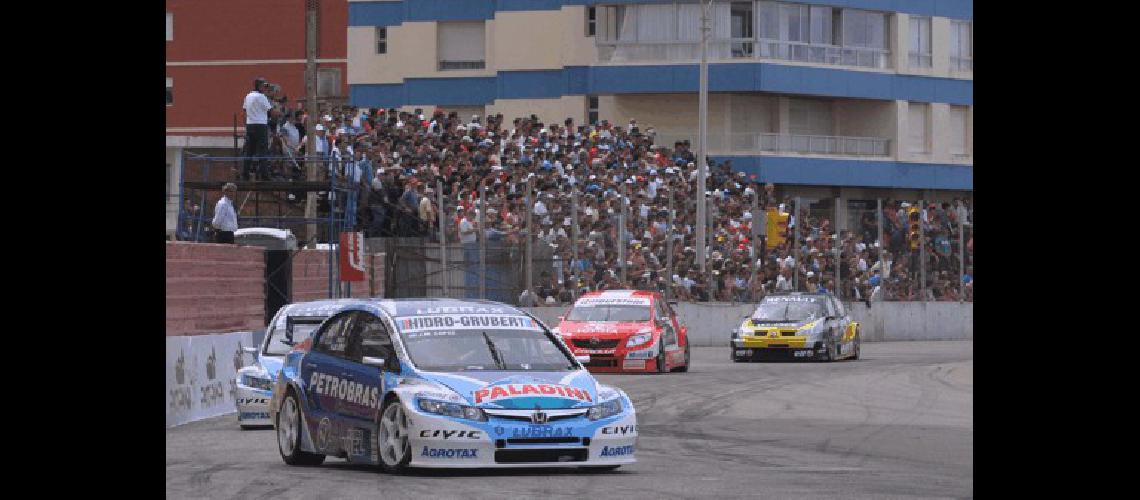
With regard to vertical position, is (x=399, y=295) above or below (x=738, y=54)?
below

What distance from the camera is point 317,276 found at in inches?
1374

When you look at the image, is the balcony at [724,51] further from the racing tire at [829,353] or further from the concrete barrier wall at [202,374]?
the concrete barrier wall at [202,374]

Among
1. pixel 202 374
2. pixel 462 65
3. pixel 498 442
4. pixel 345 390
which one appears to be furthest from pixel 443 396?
pixel 462 65

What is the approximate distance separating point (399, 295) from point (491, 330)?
22.6 m

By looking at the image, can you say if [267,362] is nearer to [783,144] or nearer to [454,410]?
[454,410]

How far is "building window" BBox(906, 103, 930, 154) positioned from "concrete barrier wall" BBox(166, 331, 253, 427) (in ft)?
154

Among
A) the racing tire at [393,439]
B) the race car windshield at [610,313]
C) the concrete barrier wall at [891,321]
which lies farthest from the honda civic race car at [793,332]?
the racing tire at [393,439]

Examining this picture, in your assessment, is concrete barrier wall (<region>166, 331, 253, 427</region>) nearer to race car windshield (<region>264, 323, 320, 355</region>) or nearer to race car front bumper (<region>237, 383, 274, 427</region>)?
race car front bumper (<region>237, 383, 274, 427</region>)

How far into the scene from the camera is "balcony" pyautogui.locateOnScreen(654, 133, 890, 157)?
2559 inches

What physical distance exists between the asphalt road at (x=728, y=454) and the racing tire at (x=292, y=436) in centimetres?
17

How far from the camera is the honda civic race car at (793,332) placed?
38.4 metres
